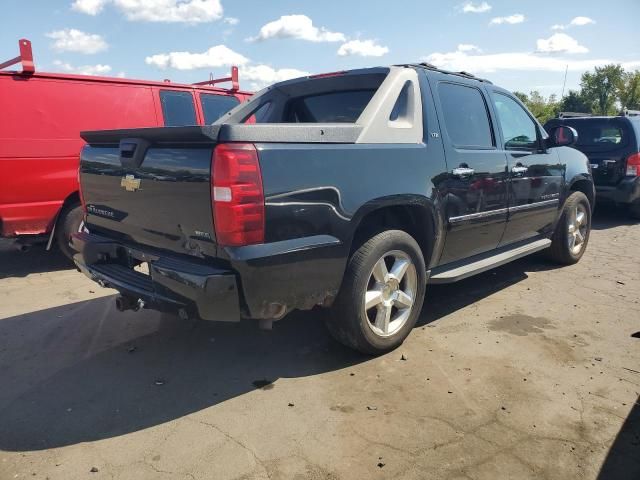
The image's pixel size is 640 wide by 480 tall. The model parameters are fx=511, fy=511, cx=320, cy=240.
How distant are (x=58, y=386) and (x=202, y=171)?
5.59 ft

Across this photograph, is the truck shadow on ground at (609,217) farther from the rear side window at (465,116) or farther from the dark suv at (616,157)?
the rear side window at (465,116)

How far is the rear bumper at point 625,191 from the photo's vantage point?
26.2 ft

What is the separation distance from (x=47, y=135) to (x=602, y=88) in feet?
266

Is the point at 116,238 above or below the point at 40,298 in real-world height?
above

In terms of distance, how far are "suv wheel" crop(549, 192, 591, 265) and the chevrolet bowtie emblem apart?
4422mm

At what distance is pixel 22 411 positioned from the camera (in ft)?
9.38

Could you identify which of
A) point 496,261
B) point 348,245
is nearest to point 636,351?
point 496,261

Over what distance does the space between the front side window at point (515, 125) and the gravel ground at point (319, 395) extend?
1.45 m

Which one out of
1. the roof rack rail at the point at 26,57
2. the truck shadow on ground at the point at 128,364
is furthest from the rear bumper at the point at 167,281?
the roof rack rail at the point at 26,57

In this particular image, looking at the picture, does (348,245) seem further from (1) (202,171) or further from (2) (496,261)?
(2) (496,261)

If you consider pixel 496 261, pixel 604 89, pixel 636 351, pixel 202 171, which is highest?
pixel 604 89

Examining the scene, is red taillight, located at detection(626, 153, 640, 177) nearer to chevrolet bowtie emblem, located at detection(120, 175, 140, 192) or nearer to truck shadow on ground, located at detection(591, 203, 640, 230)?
truck shadow on ground, located at detection(591, 203, 640, 230)

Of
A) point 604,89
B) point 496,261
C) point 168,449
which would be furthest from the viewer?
point 604,89

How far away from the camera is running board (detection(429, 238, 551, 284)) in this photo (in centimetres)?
386
